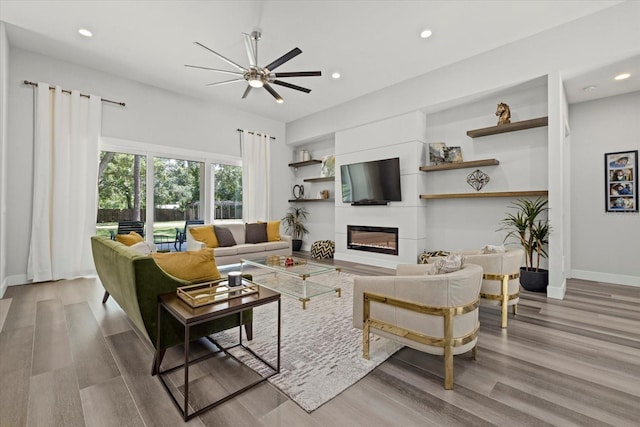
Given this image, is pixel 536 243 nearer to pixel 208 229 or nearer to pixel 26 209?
pixel 208 229

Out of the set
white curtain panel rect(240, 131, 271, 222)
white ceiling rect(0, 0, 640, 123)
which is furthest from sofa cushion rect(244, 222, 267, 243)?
white ceiling rect(0, 0, 640, 123)

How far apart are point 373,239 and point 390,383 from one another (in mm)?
3997

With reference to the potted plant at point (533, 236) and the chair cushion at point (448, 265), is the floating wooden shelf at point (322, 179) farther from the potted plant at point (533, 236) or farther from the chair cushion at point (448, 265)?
the chair cushion at point (448, 265)

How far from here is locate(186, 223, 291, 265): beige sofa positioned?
16.1 feet

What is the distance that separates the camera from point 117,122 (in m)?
4.96

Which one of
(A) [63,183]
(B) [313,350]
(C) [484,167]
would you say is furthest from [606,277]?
(A) [63,183]

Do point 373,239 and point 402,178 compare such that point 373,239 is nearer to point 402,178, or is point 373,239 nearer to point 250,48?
point 402,178

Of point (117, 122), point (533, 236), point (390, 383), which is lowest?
point (390, 383)

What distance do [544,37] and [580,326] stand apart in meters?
3.60

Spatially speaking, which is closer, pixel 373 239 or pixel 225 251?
pixel 225 251

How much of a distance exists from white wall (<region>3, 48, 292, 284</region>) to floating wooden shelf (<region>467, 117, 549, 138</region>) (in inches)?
185

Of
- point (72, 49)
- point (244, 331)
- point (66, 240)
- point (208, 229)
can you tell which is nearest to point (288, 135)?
point (208, 229)

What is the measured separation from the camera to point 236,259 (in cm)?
502

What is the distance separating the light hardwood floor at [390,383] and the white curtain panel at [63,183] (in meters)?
1.65
